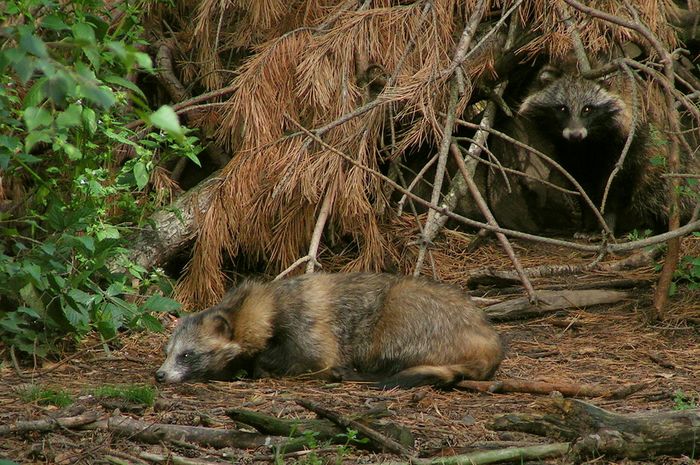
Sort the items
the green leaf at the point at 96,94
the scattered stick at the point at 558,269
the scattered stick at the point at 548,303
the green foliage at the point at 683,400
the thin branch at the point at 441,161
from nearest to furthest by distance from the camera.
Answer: the green leaf at the point at 96,94 < the green foliage at the point at 683,400 < the thin branch at the point at 441,161 < the scattered stick at the point at 548,303 < the scattered stick at the point at 558,269

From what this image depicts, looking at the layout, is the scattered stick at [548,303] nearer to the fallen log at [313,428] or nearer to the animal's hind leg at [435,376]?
the animal's hind leg at [435,376]

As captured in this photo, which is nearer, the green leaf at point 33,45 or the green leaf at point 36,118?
the green leaf at point 33,45

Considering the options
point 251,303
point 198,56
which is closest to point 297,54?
point 198,56

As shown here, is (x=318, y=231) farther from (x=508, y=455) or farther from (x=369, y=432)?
(x=508, y=455)

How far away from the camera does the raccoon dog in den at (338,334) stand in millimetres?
5312

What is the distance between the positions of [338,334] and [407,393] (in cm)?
85

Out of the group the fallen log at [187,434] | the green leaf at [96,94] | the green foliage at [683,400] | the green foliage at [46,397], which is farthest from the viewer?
the green foliage at [46,397]

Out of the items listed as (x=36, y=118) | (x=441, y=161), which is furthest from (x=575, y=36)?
(x=36, y=118)

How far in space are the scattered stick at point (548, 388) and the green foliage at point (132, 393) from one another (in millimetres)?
1616

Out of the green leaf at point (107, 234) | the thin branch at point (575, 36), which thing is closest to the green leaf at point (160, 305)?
the green leaf at point (107, 234)

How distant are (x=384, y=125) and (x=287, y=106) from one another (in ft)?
2.52

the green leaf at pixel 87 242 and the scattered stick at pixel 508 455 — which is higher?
the green leaf at pixel 87 242

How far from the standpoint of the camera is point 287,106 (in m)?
6.95

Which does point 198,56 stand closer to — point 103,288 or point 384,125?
point 384,125
